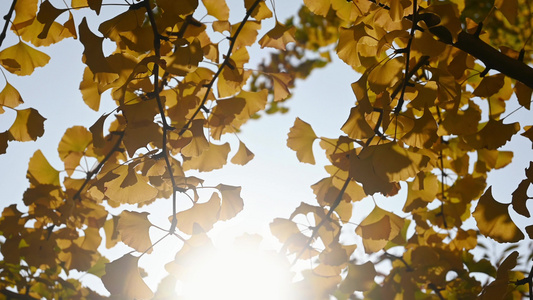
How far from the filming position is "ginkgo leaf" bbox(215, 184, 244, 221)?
76cm

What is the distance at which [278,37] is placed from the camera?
2.79 feet

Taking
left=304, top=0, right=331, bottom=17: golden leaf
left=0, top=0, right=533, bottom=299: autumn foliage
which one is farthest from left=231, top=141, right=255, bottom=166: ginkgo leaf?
left=304, top=0, right=331, bottom=17: golden leaf

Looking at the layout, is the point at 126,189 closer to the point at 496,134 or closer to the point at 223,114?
the point at 223,114

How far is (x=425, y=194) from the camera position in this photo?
3.18 feet

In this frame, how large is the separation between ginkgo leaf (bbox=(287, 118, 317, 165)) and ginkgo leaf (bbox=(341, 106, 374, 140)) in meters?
0.25

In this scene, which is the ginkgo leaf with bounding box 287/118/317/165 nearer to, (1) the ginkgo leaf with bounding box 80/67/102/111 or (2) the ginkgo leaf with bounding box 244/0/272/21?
(2) the ginkgo leaf with bounding box 244/0/272/21

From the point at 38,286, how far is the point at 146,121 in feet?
4.04

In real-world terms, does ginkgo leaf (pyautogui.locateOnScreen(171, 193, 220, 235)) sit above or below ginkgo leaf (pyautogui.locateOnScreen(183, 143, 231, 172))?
below

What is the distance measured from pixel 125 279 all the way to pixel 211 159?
28 centimetres

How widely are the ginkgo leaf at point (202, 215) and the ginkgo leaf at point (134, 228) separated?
0.06 m

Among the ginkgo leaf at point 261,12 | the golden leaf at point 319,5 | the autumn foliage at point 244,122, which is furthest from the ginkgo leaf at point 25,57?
the golden leaf at point 319,5

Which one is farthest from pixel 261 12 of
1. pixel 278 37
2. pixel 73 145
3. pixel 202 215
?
pixel 73 145

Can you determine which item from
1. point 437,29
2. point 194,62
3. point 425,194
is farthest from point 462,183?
point 194,62

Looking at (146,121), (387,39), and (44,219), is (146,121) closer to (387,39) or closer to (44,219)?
(387,39)
